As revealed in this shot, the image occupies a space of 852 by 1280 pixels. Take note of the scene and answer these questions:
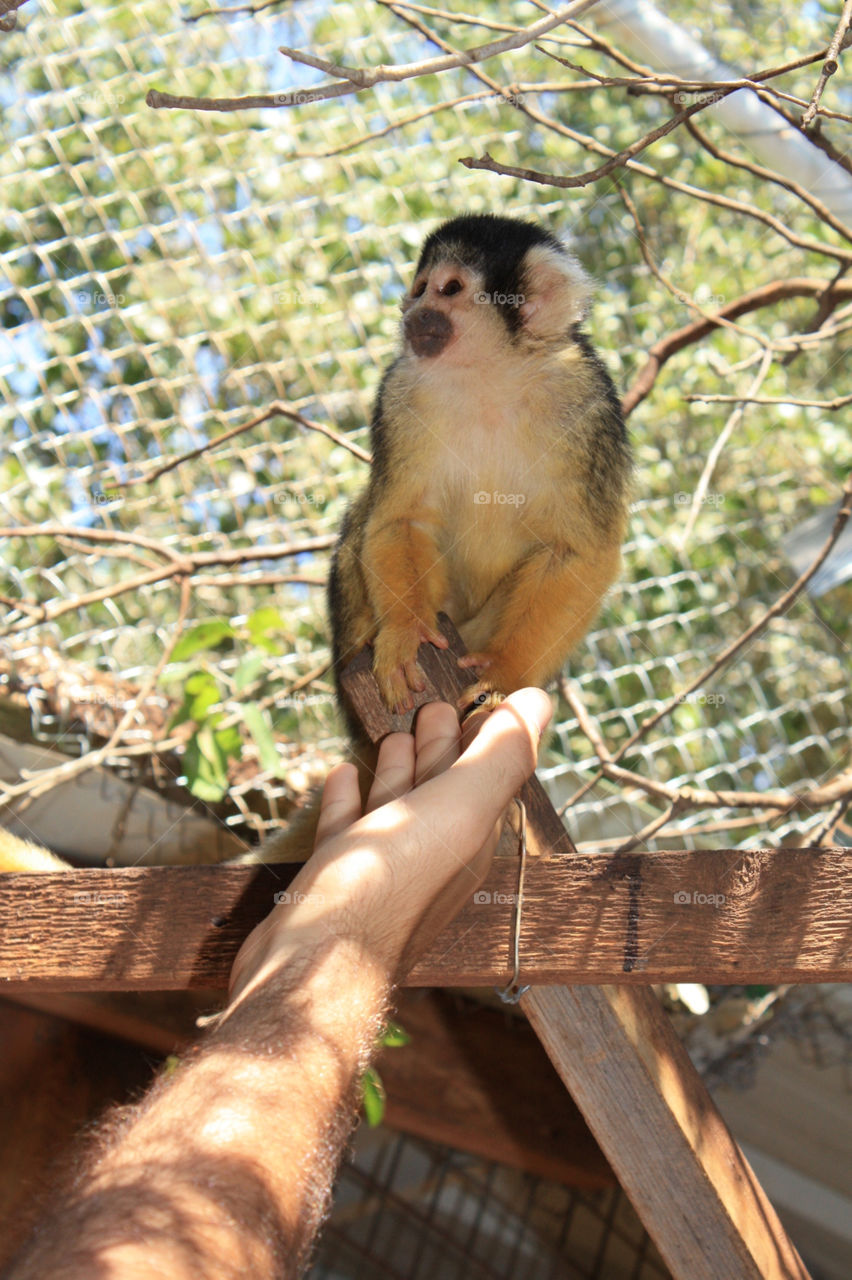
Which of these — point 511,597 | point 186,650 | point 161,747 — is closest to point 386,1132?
point 161,747

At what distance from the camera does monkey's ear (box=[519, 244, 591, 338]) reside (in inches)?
91.7

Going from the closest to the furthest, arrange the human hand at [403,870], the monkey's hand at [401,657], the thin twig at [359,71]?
the thin twig at [359,71], the human hand at [403,870], the monkey's hand at [401,657]

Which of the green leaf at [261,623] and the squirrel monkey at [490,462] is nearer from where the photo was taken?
the squirrel monkey at [490,462]

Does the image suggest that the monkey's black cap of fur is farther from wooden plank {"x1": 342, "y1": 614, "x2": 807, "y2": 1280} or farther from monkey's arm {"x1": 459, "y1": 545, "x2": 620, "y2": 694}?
wooden plank {"x1": 342, "y1": 614, "x2": 807, "y2": 1280}

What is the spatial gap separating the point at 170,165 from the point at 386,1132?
348 centimetres

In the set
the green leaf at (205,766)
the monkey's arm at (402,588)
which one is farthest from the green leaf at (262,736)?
the monkey's arm at (402,588)

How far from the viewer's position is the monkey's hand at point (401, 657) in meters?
1.74

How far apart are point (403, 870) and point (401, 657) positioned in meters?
0.68

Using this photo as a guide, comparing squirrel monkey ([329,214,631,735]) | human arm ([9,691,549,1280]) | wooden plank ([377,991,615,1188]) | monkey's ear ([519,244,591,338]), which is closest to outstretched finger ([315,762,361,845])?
human arm ([9,691,549,1280])

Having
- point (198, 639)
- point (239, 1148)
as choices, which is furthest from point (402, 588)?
point (239, 1148)

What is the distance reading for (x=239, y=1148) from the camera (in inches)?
36.7

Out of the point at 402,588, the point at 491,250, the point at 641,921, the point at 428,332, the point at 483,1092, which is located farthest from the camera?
the point at 483,1092

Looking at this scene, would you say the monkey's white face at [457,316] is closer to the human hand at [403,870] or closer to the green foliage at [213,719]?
the green foliage at [213,719]

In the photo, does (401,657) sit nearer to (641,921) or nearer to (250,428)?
(641,921)
